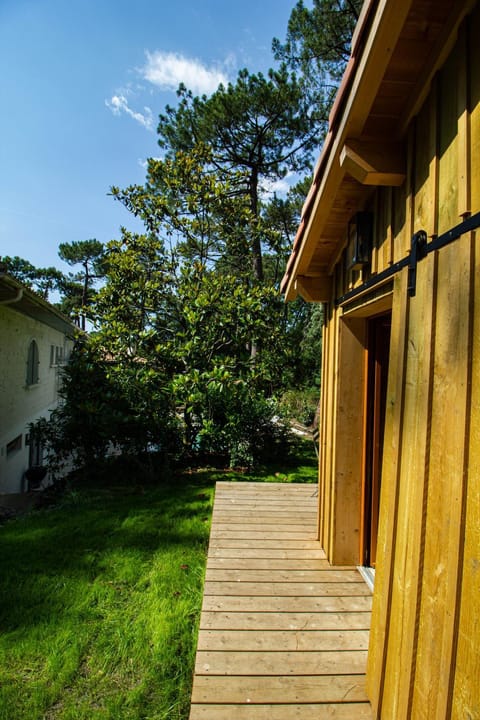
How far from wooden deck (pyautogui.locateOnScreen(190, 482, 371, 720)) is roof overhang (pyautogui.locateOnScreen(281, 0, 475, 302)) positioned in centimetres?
275

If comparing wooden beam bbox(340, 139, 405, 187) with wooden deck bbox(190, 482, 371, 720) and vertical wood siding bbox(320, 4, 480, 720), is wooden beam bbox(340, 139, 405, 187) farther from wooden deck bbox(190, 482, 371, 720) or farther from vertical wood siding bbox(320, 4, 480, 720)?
wooden deck bbox(190, 482, 371, 720)

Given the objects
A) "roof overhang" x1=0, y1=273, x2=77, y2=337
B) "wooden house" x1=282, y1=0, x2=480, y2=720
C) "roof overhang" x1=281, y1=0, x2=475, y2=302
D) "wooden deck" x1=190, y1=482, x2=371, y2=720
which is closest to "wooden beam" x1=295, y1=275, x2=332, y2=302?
"roof overhang" x1=281, y1=0, x2=475, y2=302

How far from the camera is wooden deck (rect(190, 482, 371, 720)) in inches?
73.4

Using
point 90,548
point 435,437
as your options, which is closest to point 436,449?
point 435,437

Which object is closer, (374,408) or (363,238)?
(363,238)

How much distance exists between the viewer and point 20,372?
940 cm

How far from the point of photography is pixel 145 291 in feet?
25.6

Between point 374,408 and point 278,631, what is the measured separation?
1735 millimetres

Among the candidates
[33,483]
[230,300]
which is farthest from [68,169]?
[33,483]

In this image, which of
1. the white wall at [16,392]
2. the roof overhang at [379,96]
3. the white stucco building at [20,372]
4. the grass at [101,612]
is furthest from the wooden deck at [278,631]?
the white wall at [16,392]

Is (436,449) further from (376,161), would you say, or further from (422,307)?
(376,161)

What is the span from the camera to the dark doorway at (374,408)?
2990mm

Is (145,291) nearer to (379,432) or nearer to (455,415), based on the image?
(379,432)

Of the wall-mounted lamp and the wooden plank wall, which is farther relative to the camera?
the wall-mounted lamp
